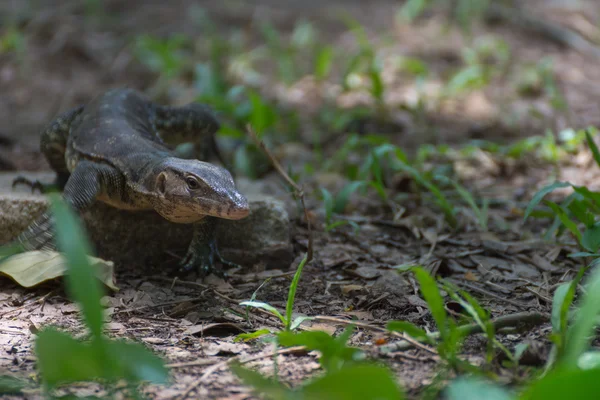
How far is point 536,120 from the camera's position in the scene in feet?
24.5

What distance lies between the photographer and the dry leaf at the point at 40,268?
3.78m

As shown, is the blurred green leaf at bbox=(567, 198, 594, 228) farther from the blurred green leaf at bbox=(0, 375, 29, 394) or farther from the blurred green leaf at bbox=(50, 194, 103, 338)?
the blurred green leaf at bbox=(0, 375, 29, 394)

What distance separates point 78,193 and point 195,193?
2.90ft

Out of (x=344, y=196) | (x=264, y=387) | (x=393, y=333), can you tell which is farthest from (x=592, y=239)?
(x=264, y=387)

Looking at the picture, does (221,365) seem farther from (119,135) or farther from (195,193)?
(119,135)

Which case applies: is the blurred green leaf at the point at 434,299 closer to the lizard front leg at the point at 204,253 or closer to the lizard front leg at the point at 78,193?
the lizard front leg at the point at 204,253

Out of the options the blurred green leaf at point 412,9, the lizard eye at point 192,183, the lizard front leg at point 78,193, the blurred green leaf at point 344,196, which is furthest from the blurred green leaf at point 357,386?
the blurred green leaf at point 412,9

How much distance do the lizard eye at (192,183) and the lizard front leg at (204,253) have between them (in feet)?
1.54

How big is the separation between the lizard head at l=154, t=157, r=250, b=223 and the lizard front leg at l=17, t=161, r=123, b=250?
1.50 ft

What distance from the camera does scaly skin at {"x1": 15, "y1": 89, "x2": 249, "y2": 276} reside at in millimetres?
3887

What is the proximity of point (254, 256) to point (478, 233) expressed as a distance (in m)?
1.69

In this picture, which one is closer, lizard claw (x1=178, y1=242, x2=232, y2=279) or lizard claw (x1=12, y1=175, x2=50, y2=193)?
lizard claw (x1=178, y1=242, x2=232, y2=279)

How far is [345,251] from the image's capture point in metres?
4.59

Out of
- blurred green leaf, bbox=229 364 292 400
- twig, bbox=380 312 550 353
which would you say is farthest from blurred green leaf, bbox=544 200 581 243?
blurred green leaf, bbox=229 364 292 400
